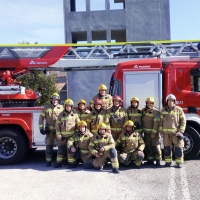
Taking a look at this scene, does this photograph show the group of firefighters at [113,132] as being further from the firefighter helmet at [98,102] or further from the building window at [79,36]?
the building window at [79,36]

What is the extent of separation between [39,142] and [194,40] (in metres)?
4.84

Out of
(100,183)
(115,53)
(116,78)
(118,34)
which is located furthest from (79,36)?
(100,183)

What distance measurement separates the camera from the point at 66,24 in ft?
72.0

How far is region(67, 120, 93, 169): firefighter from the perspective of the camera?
26.0 ft

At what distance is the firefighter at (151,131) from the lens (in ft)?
26.0

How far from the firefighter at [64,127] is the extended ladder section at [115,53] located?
5.16 feet

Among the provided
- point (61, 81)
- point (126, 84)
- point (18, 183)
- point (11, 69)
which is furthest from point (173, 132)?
point (61, 81)

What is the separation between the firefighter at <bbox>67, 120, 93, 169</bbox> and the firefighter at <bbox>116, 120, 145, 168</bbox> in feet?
2.43

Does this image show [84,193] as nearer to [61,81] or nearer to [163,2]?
[163,2]

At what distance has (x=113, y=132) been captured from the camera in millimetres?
8195

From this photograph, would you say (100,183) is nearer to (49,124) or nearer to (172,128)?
(172,128)

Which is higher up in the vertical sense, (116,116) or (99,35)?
(99,35)

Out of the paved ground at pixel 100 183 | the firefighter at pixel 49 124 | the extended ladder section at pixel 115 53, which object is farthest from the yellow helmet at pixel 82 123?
the extended ladder section at pixel 115 53

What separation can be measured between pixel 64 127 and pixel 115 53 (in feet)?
8.69
